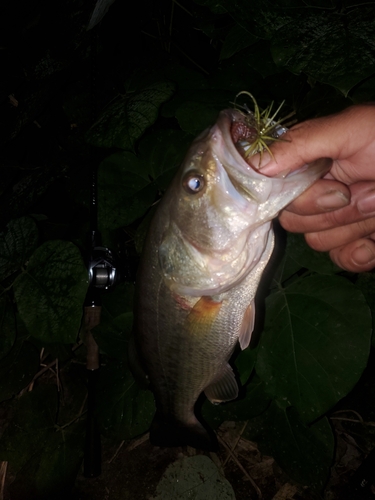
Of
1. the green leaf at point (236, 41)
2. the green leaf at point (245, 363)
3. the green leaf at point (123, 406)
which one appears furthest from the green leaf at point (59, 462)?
the green leaf at point (236, 41)

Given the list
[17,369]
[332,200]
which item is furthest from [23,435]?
[332,200]

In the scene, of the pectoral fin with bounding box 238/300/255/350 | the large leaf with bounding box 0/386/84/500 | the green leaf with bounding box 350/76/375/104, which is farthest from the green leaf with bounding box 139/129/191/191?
the large leaf with bounding box 0/386/84/500

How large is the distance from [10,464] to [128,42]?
11.9 ft

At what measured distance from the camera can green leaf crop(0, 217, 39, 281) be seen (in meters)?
2.56

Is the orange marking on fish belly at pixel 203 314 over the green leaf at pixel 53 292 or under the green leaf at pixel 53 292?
over

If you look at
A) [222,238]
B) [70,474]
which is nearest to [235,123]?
[222,238]

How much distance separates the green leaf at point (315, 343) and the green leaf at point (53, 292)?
1.11m

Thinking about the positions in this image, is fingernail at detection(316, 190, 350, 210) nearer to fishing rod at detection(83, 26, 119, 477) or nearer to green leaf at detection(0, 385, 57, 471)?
fishing rod at detection(83, 26, 119, 477)

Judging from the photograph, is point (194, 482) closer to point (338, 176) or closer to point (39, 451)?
point (39, 451)

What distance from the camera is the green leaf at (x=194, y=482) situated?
10.3ft

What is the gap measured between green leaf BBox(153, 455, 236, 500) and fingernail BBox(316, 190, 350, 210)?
8.60 feet

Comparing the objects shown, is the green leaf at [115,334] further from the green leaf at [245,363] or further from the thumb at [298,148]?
the thumb at [298,148]

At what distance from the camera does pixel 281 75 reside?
2.32 metres

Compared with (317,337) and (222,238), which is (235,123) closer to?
(222,238)
